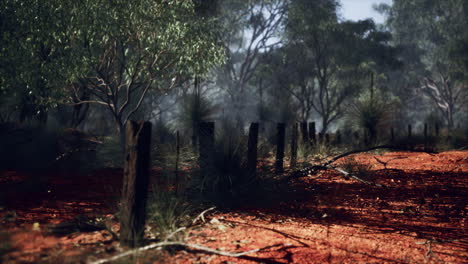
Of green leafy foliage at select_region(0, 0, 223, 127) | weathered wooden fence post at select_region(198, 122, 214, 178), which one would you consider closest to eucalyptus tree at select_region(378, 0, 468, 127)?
green leafy foliage at select_region(0, 0, 223, 127)

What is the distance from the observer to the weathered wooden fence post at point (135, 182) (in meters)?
3.77

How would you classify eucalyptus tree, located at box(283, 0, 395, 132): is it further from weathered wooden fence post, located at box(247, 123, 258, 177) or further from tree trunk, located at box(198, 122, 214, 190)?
tree trunk, located at box(198, 122, 214, 190)

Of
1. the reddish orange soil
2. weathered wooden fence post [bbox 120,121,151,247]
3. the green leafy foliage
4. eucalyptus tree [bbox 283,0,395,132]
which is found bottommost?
the reddish orange soil

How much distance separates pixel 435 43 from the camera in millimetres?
37062

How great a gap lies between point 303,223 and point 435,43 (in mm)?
38013

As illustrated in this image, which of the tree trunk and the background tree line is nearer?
the tree trunk

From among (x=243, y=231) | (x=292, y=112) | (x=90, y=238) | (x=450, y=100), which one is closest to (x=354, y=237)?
(x=243, y=231)

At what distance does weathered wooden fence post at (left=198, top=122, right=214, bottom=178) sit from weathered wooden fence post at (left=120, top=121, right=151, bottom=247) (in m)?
2.27

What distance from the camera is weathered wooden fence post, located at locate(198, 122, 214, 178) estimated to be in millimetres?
6168

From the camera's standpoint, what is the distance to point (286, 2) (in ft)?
99.6

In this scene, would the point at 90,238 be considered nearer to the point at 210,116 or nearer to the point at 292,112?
the point at 210,116

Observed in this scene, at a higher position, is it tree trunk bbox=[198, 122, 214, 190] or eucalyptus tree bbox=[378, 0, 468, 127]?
eucalyptus tree bbox=[378, 0, 468, 127]

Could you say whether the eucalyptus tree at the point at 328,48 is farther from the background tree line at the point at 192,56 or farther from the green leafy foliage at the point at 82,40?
the green leafy foliage at the point at 82,40

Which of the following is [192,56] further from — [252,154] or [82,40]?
[252,154]
